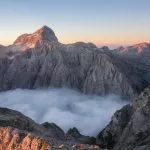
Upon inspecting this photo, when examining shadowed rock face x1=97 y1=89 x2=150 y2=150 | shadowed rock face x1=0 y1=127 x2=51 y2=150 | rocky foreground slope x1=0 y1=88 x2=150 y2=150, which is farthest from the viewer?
shadowed rock face x1=97 y1=89 x2=150 y2=150

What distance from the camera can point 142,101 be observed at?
116062mm

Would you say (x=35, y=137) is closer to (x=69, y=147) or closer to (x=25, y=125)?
(x=69, y=147)

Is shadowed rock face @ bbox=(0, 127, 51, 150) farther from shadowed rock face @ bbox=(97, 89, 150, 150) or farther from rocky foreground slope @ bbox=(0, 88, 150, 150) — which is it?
shadowed rock face @ bbox=(97, 89, 150, 150)

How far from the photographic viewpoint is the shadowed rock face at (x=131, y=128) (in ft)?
308

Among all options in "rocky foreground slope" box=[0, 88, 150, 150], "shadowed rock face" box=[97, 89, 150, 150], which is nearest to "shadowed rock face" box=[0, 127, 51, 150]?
"rocky foreground slope" box=[0, 88, 150, 150]

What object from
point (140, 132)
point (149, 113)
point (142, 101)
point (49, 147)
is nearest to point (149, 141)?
point (140, 132)

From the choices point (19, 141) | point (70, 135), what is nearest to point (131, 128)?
point (70, 135)

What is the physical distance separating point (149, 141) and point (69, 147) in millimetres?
37173

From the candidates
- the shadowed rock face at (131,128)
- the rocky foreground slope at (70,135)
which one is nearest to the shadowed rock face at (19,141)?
the rocky foreground slope at (70,135)

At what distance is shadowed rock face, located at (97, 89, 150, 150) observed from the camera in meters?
93.8

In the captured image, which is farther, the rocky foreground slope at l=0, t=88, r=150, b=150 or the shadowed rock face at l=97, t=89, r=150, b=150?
the shadowed rock face at l=97, t=89, r=150, b=150

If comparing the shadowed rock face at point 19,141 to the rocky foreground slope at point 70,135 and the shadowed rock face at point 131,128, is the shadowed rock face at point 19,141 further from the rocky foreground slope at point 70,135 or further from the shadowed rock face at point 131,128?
the shadowed rock face at point 131,128

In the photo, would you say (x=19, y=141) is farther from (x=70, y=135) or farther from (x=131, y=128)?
(x=131, y=128)

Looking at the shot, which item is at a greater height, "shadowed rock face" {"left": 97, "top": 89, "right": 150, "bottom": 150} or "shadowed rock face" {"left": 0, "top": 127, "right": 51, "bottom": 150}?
"shadowed rock face" {"left": 0, "top": 127, "right": 51, "bottom": 150}
